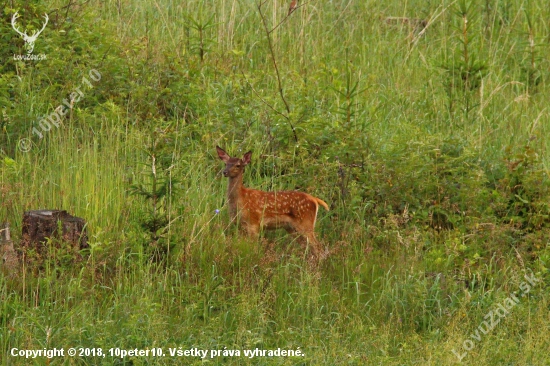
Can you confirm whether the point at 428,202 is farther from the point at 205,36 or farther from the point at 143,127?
the point at 205,36

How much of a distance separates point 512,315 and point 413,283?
77 centimetres

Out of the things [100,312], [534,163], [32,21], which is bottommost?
[100,312]

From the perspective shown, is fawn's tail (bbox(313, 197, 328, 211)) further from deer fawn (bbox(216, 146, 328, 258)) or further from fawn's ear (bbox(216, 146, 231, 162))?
fawn's ear (bbox(216, 146, 231, 162))

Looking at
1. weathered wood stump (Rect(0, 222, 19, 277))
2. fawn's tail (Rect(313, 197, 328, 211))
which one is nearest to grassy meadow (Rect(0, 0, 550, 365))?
weathered wood stump (Rect(0, 222, 19, 277))

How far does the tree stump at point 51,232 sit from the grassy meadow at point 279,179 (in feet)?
0.25

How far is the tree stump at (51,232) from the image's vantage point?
7.66 metres

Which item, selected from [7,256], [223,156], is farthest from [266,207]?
[7,256]

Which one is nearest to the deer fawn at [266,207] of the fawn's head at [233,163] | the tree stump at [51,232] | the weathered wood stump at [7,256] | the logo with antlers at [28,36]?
the fawn's head at [233,163]

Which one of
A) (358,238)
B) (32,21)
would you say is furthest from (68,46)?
(358,238)

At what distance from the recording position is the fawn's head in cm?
901

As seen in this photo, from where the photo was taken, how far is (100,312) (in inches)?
282

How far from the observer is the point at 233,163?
905 centimetres

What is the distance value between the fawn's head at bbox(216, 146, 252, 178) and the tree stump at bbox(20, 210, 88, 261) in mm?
1598

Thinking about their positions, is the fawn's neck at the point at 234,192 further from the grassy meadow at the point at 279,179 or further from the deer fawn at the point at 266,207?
the grassy meadow at the point at 279,179
